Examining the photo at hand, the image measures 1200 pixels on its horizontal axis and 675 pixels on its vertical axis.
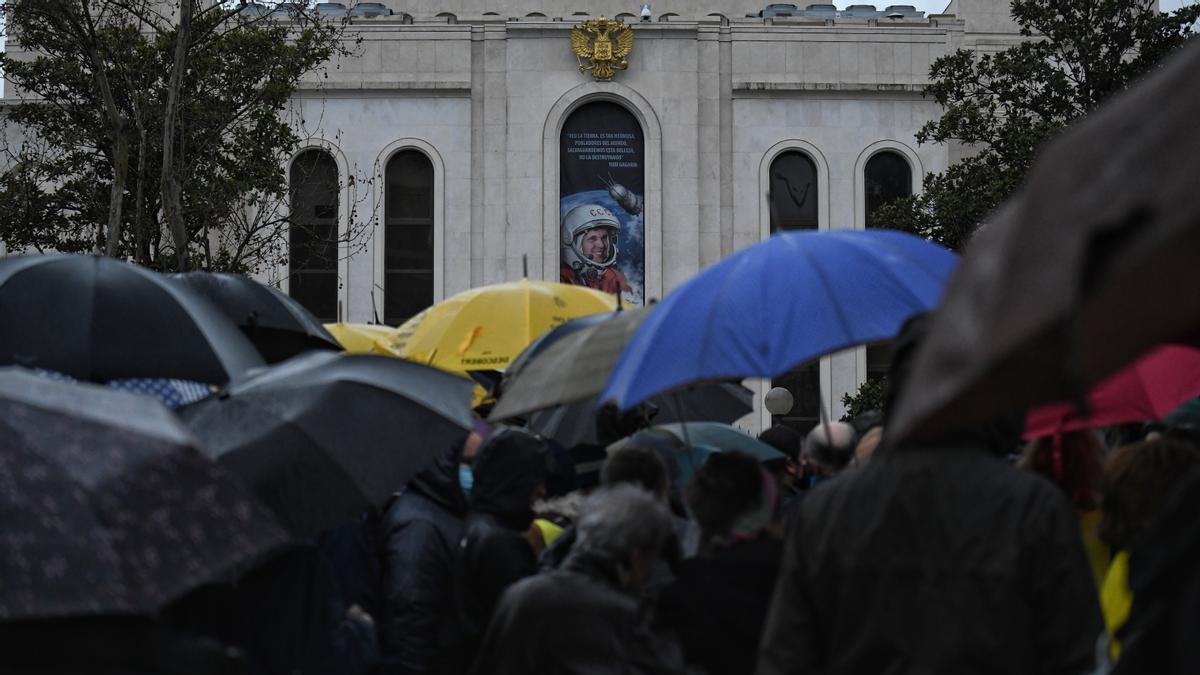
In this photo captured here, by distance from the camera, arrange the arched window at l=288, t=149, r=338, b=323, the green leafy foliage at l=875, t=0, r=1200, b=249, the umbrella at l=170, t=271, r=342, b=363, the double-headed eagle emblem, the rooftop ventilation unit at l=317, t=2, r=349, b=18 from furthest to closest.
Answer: the rooftop ventilation unit at l=317, t=2, r=349, b=18 < the double-headed eagle emblem < the arched window at l=288, t=149, r=338, b=323 < the green leafy foliage at l=875, t=0, r=1200, b=249 < the umbrella at l=170, t=271, r=342, b=363

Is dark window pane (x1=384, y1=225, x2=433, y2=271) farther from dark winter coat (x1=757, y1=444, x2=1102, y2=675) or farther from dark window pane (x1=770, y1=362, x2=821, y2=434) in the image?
dark winter coat (x1=757, y1=444, x2=1102, y2=675)

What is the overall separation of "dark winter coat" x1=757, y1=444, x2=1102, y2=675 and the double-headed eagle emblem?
30709 millimetres

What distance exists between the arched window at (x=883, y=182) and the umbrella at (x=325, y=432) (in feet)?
94.1

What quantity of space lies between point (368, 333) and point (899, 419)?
9601 mm

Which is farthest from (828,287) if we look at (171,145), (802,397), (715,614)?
(802,397)

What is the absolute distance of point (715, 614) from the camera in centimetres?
452

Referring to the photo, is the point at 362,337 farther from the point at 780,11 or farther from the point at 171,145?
the point at 780,11

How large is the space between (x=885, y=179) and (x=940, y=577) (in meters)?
31.2

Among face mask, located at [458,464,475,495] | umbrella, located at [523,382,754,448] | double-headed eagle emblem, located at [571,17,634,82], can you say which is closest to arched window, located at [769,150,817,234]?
double-headed eagle emblem, located at [571,17,634,82]

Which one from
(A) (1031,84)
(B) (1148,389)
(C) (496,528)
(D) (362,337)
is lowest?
(C) (496,528)

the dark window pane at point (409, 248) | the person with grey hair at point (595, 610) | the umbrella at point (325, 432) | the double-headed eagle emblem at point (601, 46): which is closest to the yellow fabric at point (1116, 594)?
the person with grey hair at point (595, 610)

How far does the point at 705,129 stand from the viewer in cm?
3419

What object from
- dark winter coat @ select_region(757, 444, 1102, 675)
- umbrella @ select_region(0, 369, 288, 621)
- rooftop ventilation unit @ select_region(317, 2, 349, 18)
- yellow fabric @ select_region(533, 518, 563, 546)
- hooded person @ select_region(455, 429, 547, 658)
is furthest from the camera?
rooftop ventilation unit @ select_region(317, 2, 349, 18)

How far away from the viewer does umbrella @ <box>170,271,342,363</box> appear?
29.9ft
